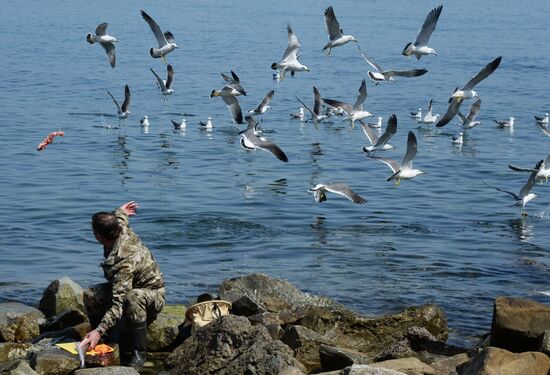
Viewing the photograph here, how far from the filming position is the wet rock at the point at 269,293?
10.6 meters

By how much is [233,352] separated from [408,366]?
4.51ft

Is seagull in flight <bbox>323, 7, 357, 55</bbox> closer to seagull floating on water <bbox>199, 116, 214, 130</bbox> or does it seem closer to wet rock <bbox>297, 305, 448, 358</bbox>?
wet rock <bbox>297, 305, 448, 358</bbox>

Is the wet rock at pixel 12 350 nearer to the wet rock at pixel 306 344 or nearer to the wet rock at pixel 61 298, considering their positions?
the wet rock at pixel 61 298

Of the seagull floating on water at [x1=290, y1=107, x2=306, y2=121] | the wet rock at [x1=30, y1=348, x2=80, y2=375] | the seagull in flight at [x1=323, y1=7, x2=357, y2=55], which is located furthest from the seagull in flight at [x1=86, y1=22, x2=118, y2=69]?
the wet rock at [x1=30, y1=348, x2=80, y2=375]

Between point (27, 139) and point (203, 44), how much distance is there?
2420cm

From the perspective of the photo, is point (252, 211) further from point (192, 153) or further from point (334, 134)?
point (334, 134)

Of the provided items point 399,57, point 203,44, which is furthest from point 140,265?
point 203,44

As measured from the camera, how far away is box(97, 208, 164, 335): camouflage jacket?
880 centimetres

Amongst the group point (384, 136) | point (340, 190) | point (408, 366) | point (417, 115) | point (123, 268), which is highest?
point (384, 136)

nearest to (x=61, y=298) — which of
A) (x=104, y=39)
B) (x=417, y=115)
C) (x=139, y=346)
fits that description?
(x=139, y=346)

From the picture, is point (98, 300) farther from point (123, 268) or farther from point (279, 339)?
point (279, 339)

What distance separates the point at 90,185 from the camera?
20.8 metres

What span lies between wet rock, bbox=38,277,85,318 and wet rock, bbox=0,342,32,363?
3.95ft

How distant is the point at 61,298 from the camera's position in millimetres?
10703
